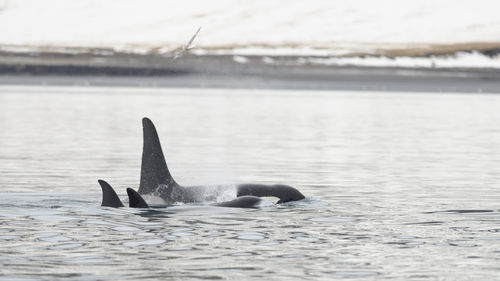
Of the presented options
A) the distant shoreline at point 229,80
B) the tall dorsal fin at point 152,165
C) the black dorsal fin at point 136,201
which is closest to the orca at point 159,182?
the tall dorsal fin at point 152,165

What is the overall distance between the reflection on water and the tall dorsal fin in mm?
1100

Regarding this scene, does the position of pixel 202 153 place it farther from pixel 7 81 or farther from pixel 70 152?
pixel 7 81

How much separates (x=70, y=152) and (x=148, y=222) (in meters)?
20.9

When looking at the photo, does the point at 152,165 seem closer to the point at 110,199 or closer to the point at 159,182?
the point at 159,182

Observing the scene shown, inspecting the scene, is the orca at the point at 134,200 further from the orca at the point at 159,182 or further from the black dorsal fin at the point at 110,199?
the orca at the point at 159,182

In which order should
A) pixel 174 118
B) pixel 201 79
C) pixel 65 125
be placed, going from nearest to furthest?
pixel 65 125, pixel 174 118, pixel 201 79

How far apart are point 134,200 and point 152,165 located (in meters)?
1.71

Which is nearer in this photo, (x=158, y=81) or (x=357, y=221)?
(x=357, y=221)

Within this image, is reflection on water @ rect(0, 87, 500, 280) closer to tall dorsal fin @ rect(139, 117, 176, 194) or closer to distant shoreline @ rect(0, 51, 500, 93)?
tall dorsal fin @ rect(139, 117, 176, 194)

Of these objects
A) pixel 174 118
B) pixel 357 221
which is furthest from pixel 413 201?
pixel 174 118

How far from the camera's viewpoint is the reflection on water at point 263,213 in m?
18.5

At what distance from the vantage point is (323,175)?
35.7 m

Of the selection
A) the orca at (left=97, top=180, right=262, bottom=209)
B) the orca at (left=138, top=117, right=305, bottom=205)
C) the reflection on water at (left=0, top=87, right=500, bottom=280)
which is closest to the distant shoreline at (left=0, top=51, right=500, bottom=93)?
the reflection on water at (left=0, top=87, right=500, bottom=280)

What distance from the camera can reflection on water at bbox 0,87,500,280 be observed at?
730 inches
